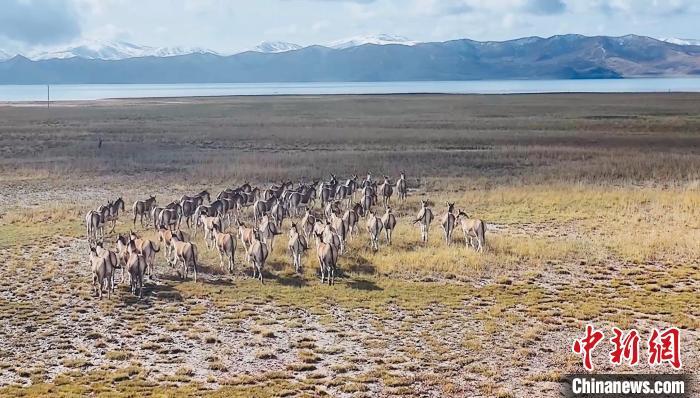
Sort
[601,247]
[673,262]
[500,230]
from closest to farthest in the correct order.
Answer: [673,262] < [601,247] < [500,230]

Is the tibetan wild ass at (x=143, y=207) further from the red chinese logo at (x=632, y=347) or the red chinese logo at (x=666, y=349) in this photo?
the red chinese logo at (x=666, y=349)

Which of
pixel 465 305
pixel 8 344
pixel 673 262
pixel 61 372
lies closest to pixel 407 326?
pixel 465 305

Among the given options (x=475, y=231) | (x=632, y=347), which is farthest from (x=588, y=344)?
(x=475, y=231)

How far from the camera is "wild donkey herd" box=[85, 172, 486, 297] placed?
1886cm

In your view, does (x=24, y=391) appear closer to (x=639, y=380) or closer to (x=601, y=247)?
(x=639, y=380)

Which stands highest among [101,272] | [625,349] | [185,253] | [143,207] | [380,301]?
[143,207]

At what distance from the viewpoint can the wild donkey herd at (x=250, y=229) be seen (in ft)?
61.9

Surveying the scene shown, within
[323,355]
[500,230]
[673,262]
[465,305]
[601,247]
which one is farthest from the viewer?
[500,230]

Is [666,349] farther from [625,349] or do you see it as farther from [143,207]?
[143,207]

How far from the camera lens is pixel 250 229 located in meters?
22.2

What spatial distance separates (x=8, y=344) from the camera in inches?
566

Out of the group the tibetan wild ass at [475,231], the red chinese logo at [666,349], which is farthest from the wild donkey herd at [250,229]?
the red chinese logo at [666,349]

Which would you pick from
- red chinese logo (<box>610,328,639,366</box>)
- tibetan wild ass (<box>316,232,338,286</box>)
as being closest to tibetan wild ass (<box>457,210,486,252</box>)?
tibetan wild ass (<box>316,232,338,286</box>)

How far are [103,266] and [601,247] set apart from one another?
16.8 m
